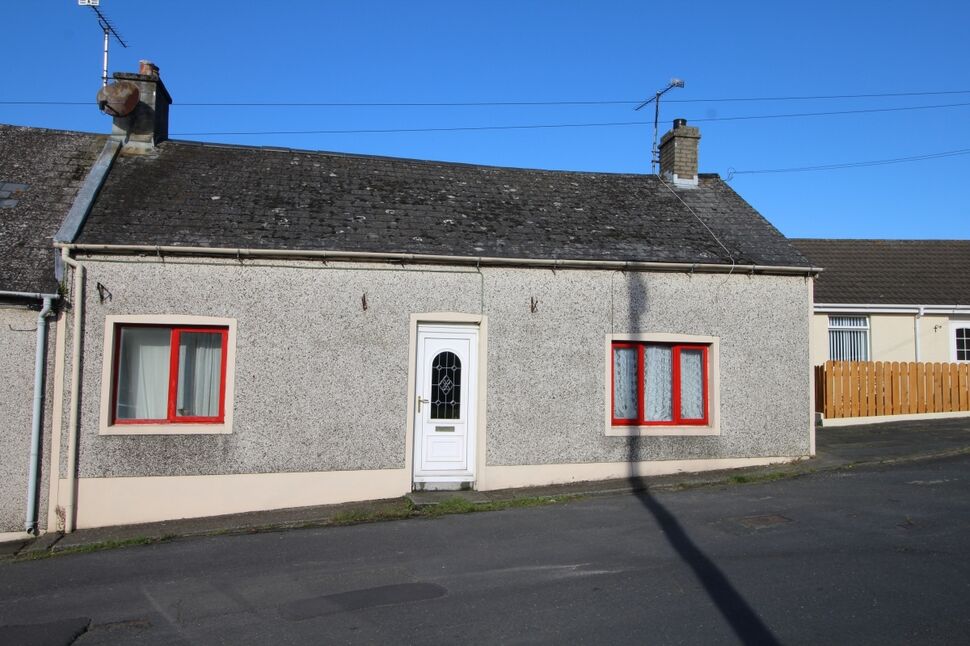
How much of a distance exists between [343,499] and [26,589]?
13.1ft

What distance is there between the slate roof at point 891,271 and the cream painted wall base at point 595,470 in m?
9.30

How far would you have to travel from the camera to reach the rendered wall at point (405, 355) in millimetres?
10195

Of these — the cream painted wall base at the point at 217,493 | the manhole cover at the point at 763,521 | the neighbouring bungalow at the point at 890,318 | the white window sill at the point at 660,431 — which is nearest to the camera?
the manhole cover at the point at 763,521

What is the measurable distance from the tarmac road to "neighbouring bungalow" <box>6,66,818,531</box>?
5.02ft

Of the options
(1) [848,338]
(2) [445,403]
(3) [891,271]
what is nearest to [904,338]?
(1) [848,338]

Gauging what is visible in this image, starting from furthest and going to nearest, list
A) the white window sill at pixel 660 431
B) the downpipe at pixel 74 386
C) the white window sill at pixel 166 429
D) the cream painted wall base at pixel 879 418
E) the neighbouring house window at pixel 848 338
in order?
the neighbouring house window at pixel 848 338
the cream painted wall base at pixel 879 418
the white window sill at pixel 660 431
the white window sill at pixel 166 429
the downpipe at pixel 74 386

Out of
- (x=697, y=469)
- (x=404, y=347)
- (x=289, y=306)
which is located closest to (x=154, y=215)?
(x=289, y=306)

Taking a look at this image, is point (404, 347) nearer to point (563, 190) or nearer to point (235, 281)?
point (235, 281)

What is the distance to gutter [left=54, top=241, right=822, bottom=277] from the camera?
33.2 feet

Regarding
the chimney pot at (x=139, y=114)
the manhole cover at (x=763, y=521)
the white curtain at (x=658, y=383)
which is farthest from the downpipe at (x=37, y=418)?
the manhole cover at (x=763, y=521)

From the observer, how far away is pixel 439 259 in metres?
10.8

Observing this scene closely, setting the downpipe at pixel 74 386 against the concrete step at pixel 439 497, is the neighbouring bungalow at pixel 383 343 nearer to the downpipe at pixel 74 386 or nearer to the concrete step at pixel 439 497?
the downpipe at pixel 74 386

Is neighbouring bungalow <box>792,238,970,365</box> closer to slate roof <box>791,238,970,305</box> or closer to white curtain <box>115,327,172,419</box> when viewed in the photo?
slate roof <box>791,238,970,305</box>

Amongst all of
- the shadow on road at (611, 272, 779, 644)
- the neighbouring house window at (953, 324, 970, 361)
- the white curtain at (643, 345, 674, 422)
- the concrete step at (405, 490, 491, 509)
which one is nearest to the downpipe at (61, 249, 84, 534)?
the concrete step at (405, 490, 491, 509)
